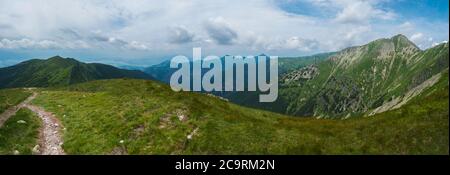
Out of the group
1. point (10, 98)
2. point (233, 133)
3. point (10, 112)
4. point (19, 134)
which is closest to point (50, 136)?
point (19, 134)

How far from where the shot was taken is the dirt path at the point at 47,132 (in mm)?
34162

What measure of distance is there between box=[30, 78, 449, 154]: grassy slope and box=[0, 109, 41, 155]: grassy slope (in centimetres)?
304

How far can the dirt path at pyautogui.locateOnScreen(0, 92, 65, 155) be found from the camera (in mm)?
34162

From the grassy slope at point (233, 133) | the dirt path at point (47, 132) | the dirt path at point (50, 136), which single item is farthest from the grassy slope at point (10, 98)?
the grassy slope at point (233, 133)

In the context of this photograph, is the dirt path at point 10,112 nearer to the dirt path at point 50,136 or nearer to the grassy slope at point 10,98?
the grassy slope at point 10,98

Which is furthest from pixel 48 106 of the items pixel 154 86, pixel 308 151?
pixel 308 151

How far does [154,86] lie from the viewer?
207 ft

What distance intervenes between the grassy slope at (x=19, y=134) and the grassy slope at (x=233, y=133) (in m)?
3.04

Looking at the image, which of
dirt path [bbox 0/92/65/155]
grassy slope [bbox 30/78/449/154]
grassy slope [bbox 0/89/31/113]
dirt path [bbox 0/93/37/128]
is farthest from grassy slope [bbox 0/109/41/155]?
grassy slope [bbox 0/89/31/113]

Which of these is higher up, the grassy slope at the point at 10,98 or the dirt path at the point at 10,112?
the grassy slope at the point at 10,98

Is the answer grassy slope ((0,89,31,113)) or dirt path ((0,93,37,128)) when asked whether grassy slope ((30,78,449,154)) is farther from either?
grassy slope ((0,89,31,113))

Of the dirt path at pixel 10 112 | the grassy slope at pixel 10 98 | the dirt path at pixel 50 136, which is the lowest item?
the dirt path at pixel 50 136
